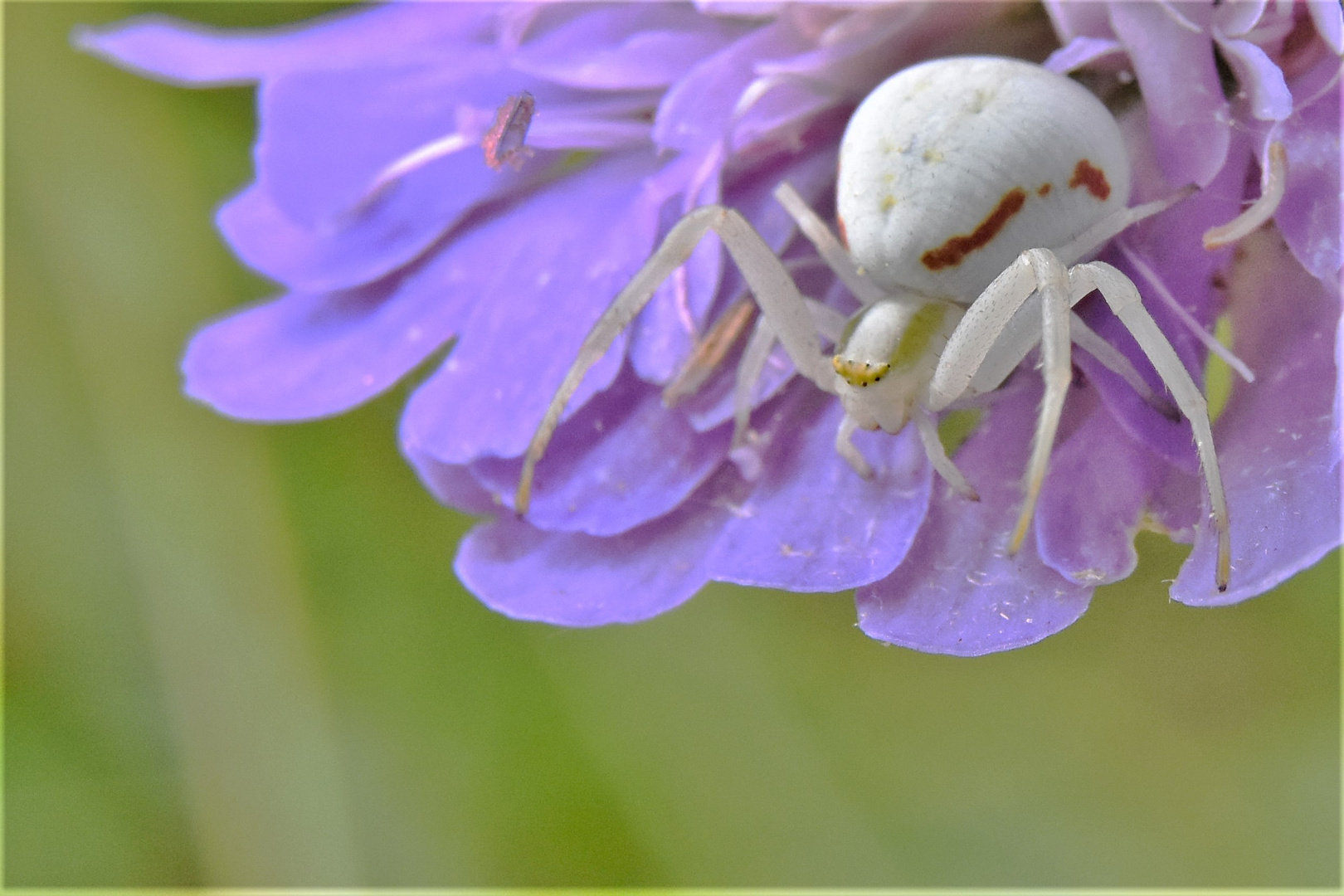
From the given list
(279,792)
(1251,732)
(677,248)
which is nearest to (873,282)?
(677,248)

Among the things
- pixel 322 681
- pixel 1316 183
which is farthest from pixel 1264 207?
pixel 322 681

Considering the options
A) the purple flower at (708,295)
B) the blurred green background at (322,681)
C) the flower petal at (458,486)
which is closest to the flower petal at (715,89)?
the purple flower at (708,295)

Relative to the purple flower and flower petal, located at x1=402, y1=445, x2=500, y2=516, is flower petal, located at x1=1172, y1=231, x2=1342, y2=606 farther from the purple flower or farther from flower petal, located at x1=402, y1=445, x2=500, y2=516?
flower petal, located at x1=402, y1=445, x2=500, y2=516

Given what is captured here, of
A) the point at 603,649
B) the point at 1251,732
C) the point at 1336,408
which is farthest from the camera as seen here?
the point at 603,649

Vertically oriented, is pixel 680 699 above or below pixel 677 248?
below

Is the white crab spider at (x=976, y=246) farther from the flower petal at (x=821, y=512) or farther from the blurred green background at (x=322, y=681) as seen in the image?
the blurred green background at (x=322, y=681)

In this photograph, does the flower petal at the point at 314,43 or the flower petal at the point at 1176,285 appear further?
the flower petal at the point at 314,43

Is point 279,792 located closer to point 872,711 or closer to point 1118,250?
point 872,711
